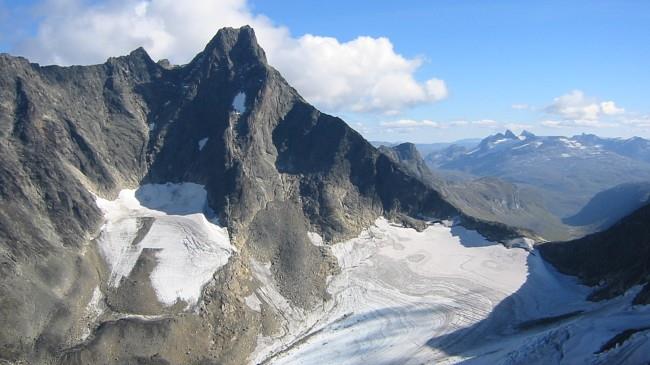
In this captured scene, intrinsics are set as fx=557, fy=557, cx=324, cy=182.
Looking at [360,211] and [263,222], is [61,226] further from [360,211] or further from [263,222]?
[360,211]

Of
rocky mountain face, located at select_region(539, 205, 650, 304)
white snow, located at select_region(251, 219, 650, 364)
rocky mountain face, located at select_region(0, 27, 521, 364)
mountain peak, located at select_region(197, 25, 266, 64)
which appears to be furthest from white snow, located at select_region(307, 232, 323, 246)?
mountain peak, located at select_region(197, 25, 266, 64)

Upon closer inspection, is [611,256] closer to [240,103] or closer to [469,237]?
[469,237]

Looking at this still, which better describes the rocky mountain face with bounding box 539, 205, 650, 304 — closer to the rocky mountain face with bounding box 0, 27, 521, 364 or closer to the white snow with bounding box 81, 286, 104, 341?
the rocky mountain face with bounding box 0, 27, 521, 364

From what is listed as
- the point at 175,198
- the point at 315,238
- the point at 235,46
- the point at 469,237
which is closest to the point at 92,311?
the point at 175,198

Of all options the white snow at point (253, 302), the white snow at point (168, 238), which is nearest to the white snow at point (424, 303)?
the white snow at point (253, 302)

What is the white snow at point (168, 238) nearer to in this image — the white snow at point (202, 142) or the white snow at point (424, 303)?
the white snow at point (424, 303)
